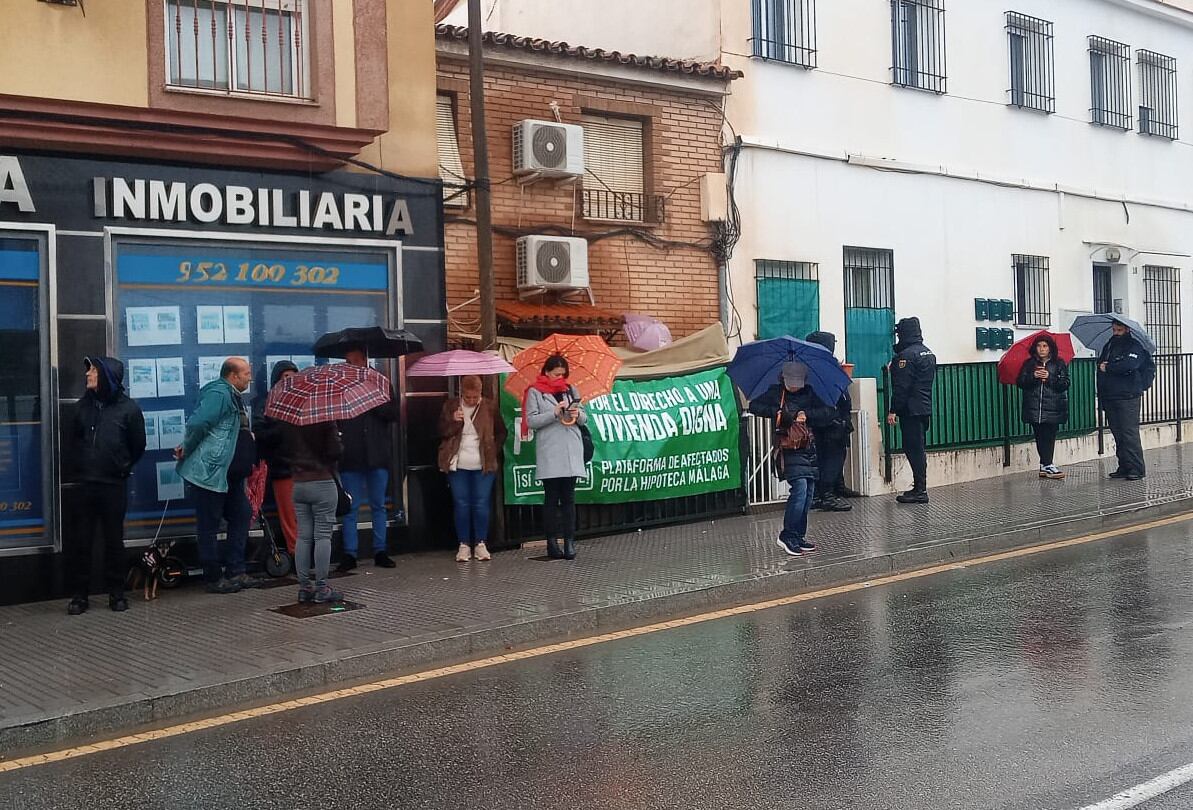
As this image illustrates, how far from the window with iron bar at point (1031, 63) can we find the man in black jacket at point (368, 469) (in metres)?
12.3

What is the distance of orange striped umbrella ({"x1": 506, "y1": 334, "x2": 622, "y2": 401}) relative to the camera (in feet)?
36.1

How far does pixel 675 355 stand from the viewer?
13.5m

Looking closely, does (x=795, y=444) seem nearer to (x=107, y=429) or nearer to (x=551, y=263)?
(x=551, y=263)

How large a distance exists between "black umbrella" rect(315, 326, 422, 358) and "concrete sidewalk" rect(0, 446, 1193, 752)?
6.15 feet

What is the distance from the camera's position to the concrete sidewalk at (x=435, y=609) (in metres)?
7.00

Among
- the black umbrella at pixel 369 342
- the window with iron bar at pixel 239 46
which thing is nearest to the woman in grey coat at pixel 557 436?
the black umbrella at pixel 369 342

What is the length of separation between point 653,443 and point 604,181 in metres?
3.53

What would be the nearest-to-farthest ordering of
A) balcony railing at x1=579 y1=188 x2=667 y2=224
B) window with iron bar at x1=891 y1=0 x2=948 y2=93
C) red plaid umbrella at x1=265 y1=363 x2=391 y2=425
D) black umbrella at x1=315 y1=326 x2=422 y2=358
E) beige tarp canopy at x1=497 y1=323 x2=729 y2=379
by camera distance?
red plaid umbrella at x1=265 y1=363 x2=391 y2=425 < black umbrella at x1=315 y1=326 x2=422 y2=358 < beige tarp canopy at x1=497 y1=323 x2=729 y2=379 < balcony railing at x1=579 y1=188 x2=667 y2=224 < window with iron bar at x1=891 y1=0 x2=948 y2=93

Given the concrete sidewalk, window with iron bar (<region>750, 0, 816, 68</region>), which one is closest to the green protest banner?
the concrete sidewalk

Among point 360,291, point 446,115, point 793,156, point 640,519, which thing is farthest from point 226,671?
point 793,156

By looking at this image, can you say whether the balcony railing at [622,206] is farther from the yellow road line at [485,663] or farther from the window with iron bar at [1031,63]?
the window with iron bar at [1031,63]

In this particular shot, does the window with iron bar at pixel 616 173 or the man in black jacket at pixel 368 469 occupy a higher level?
the window with iron bar at pixel 616 173

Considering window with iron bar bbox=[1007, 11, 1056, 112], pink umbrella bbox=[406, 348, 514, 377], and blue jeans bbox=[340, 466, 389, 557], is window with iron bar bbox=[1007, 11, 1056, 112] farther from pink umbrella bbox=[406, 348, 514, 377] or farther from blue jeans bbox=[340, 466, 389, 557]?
blue jeans bbox=[340, 466, 389, 557]

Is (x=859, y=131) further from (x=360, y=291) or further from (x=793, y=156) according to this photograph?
(x=360, y=291)
